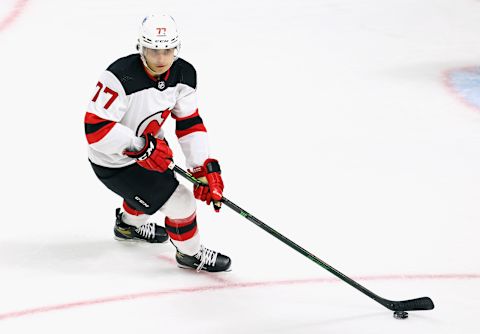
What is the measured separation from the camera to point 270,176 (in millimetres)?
4160

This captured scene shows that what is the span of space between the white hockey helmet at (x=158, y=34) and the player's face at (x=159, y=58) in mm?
19

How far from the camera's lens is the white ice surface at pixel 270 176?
318 centimetres

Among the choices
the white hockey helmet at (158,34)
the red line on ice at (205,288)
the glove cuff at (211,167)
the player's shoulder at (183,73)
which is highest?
the white hockey helmet at (158,34)

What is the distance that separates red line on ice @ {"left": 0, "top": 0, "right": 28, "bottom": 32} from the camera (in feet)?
19.7

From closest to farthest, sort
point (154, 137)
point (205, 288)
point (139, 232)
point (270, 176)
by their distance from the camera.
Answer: point (154, 137), point (205, 288), point (139, 232), point (270, 176)

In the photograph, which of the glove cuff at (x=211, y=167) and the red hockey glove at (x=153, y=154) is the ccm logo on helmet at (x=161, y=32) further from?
the glove cuff at (x=211, y=167)

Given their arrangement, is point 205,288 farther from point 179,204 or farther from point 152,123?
point 152,123

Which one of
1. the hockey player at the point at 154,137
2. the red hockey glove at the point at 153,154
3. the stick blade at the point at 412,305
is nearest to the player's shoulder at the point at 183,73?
the hockey player at the point at 154,137

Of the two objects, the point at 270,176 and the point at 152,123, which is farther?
the point at 270,176

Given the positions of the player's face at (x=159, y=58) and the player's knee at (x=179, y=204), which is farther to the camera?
the player's knee at (x=179, y=204)

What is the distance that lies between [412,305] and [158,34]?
48.6 inches

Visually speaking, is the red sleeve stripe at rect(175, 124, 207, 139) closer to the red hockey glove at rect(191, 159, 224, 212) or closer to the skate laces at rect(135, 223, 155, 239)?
the red hockey glove at rect(191, 159, 224, 212)

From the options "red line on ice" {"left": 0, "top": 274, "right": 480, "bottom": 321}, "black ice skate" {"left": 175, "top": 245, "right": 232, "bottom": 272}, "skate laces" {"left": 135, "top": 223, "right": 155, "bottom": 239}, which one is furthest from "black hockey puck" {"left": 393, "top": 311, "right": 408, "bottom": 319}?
"skate laces" {"left": 135, "top": 223, "right": 155, "bottom": 239}

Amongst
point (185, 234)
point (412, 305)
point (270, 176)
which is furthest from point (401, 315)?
point (270, 176)
